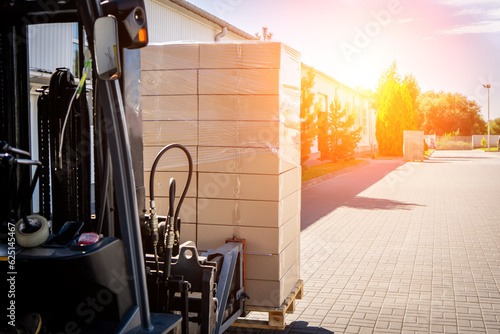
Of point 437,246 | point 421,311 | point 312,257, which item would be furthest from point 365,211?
point 421,311

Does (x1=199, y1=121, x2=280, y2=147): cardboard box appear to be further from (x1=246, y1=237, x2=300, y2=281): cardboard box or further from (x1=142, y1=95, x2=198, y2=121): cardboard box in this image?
(x1=246, y1=237, x2=300, y2=281): cardboard box

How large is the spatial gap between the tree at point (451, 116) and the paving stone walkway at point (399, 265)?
2747 inches

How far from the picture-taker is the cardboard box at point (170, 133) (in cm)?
450

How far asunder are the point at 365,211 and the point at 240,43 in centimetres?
974

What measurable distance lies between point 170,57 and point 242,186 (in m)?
1.24

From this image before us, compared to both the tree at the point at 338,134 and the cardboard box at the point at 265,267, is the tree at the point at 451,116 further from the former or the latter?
the cardboard box at the point at 265,267

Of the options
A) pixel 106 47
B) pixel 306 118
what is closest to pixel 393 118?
pixel 306 118

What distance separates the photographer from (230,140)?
441cm

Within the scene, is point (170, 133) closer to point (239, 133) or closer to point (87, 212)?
point (239, 133)

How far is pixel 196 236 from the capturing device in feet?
15.0

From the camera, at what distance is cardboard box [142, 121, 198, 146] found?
450 cm

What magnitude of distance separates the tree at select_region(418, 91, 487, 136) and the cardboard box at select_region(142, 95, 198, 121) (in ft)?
267

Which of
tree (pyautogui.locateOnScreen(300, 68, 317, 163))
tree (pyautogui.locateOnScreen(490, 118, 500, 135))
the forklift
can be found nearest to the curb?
tree (pyautogui.locateOnScreen(300, 68, 317, 163))

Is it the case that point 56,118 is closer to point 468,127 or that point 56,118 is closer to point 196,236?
point 196,236
